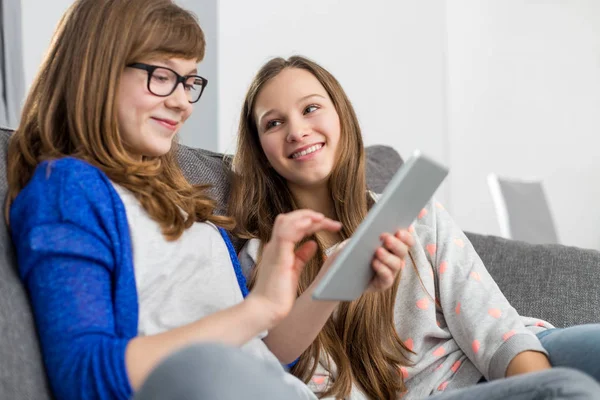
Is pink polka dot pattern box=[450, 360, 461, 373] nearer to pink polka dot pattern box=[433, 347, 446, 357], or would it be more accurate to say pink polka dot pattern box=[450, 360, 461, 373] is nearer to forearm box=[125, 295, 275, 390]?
pink polka dot pattern box=[433, 347, 446, 357]

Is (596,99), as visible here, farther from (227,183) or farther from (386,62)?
(227,183)

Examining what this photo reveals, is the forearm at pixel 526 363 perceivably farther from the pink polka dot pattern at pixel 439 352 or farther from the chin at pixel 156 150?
the chin at pixel 156 150

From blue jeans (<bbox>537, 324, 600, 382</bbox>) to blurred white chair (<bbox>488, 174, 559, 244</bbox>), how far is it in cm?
251

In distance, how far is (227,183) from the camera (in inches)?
69.3

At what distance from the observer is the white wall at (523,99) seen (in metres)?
5.57

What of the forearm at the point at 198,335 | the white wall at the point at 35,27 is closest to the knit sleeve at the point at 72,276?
the forearm at the point at 198,335

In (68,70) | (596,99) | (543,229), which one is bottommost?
(543,229)

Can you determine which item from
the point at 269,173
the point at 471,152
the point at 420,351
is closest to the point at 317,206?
the point at 269,173

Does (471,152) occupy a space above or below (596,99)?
below

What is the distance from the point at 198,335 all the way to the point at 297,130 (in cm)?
68

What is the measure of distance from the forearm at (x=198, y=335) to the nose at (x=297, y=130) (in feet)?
1.98

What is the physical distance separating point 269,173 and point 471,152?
3.98 m

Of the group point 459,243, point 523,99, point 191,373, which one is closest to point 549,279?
point 459,243

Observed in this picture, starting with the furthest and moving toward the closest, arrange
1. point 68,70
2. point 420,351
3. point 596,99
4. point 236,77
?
point 596,99 → point 236,77 → point 420,351 → point 68,70
